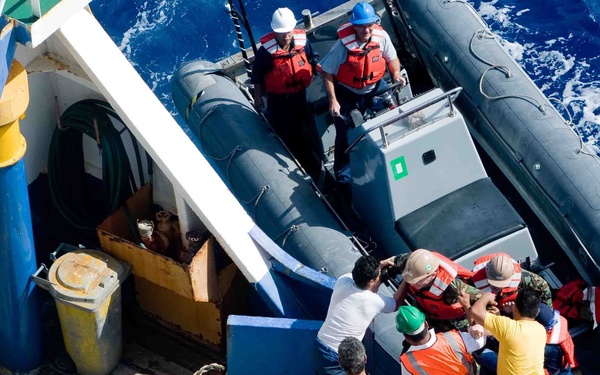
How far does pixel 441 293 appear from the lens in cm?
650

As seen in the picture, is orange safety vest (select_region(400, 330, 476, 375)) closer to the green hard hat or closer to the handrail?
the green hard hat

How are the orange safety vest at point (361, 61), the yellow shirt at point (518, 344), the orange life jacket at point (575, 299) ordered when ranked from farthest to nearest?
the orange safety vest at point (361, 61) → the orange life jacket at point (575, 299) → the yellow shirt at point (518, 344)

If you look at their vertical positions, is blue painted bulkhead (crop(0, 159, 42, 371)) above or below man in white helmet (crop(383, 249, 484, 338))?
above

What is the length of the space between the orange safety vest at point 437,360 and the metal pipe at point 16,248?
282 cm

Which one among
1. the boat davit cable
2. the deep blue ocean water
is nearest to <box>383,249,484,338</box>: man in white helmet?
the boat davit cable

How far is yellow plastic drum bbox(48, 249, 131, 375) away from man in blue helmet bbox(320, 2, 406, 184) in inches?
85.7

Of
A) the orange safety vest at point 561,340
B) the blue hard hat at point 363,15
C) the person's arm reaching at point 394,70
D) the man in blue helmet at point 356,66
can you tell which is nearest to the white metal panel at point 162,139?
the man in blue helmet at point 356,66

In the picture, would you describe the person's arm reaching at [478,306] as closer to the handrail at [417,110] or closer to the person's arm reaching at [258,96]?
the handrail at [417,110]

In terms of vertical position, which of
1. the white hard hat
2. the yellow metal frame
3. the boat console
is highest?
the yellow metal frame

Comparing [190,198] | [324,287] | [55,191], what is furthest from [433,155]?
[55,191]

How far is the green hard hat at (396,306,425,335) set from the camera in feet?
19.7

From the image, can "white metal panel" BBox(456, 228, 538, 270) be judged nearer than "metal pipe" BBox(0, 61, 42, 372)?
No

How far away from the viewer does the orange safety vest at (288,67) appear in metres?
8.22

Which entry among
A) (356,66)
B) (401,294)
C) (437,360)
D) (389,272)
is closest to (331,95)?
(356,66)
